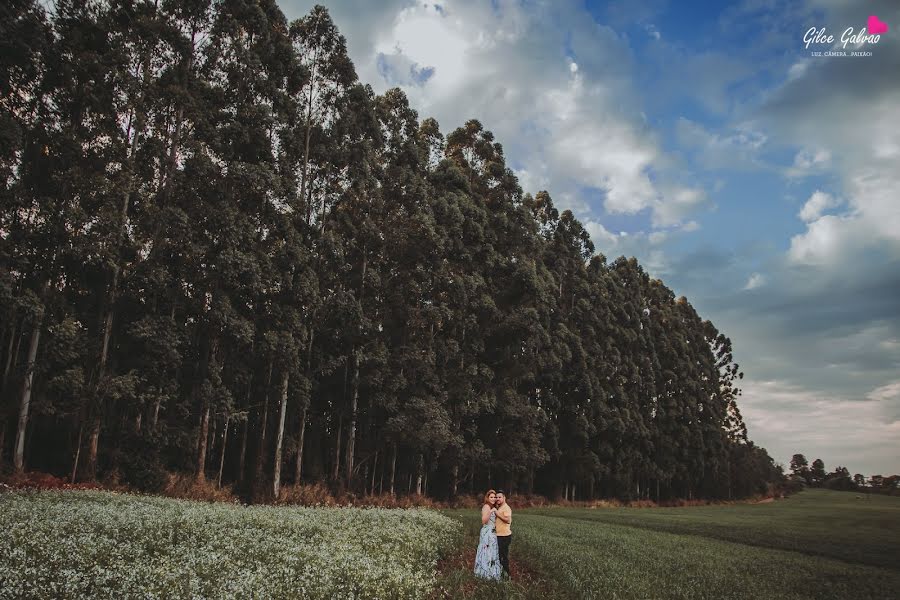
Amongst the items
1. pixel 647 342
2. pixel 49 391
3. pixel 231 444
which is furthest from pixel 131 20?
pixel 647 342

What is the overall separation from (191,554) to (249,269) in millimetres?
16059

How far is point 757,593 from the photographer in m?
14.1

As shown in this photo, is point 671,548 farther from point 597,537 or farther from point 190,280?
point 190,280

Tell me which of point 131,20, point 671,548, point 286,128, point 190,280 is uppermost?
point 131,20

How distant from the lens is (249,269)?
24.2m

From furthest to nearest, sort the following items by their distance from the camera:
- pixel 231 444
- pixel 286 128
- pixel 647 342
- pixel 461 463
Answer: pixel 647 342
pixel 231 444
pixel 461 463
pixel 286 128

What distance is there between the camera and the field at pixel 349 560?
346 inches

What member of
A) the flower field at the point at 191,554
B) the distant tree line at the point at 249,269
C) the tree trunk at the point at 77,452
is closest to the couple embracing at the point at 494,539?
the flower field at the point at 191,554

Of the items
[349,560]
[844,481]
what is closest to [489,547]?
[349,560]

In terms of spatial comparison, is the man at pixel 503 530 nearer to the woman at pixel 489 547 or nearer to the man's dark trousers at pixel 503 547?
the man's dark trousers at pixel 503 547

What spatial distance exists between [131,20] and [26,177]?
27.8ft

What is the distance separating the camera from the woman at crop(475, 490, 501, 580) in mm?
12797

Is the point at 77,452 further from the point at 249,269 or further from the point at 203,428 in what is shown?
the point at 249,269

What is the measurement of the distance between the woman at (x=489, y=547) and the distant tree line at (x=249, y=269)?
50.6 feet
